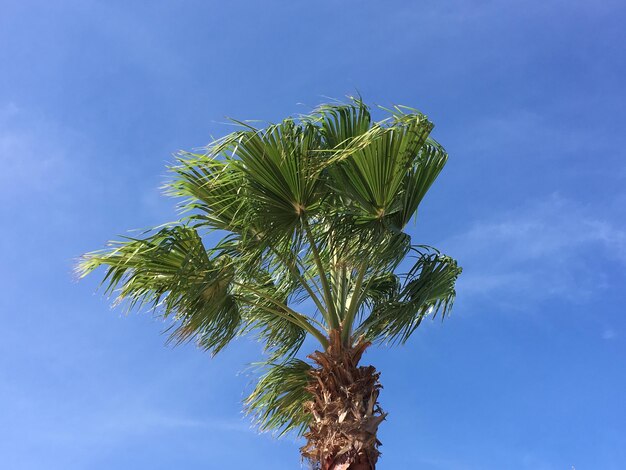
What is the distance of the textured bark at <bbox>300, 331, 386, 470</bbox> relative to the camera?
6.41 m

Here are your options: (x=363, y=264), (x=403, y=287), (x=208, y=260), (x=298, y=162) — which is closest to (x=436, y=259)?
(x=403, y=287)

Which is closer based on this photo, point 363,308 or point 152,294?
point 152,294

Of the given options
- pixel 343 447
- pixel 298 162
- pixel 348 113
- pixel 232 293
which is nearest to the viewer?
pixel 343 447

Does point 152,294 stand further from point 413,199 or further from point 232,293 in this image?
point 413,199

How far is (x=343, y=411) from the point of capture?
662cm

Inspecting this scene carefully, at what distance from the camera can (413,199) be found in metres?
7.45

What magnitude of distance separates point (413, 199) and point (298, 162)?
1408 millimetres

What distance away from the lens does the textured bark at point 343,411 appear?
21.0 ft

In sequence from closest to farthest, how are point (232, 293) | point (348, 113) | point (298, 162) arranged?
1. point (298, 162)
2. point (348, 113)
3. point (232, 293)

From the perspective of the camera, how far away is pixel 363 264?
24.0ft

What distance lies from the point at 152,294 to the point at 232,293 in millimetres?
1057

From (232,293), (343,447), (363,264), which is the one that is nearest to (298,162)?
(363,264)

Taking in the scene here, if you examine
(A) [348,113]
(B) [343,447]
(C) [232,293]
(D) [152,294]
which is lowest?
(B) [343,447]

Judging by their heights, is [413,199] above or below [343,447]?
above
